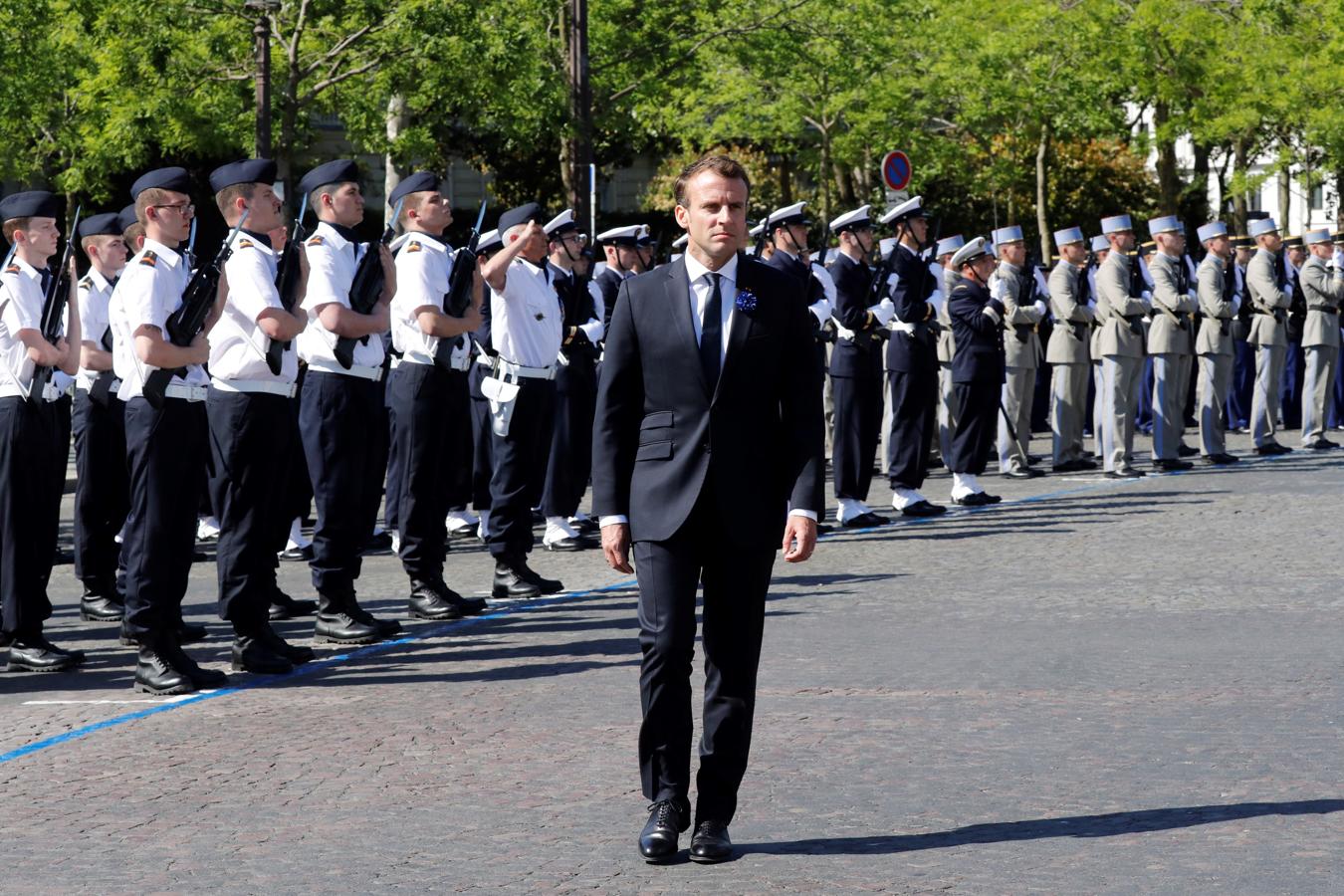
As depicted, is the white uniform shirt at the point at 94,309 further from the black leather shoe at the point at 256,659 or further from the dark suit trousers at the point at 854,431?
the dark suit trousers at the point at 854,431

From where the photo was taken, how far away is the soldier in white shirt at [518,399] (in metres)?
11.6

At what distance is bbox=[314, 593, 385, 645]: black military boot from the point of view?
10000mm

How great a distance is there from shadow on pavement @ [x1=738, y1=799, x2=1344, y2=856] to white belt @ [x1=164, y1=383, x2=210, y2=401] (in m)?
3.75

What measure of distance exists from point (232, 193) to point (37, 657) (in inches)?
87.5

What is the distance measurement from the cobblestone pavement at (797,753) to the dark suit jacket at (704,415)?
37.1 inches

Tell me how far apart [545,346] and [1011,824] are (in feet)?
20.4

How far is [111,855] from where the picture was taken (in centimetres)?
600

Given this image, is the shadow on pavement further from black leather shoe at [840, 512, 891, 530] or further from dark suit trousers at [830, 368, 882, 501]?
dark suit trousers at [830, 368, 882, 501]

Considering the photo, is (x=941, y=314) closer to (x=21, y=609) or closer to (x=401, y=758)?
(x=21, y=609)

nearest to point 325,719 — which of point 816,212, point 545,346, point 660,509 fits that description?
point 660,509

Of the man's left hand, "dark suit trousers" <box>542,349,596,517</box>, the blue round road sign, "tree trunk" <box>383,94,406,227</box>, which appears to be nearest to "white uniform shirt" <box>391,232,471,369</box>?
"dark suit trousers" <box>542,349,596,517</box>

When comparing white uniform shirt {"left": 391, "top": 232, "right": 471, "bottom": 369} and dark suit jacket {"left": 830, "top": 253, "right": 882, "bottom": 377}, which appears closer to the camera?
white uniform shirt {"left": 391, "top": 232, "right": 471, "bottom": 369}

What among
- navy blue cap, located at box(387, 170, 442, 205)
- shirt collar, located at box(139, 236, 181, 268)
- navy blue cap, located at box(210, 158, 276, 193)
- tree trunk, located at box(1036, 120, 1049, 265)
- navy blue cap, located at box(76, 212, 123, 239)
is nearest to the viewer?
shirt collar, located at box(139, 236, 181, 268)

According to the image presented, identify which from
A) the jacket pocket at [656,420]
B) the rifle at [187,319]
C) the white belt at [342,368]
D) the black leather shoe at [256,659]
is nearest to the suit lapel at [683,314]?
the jacket pocket at [656,420]
